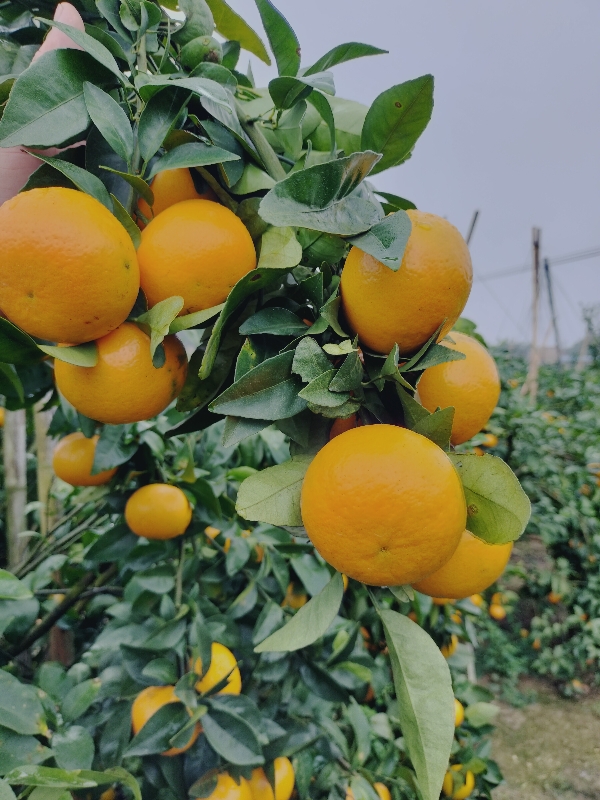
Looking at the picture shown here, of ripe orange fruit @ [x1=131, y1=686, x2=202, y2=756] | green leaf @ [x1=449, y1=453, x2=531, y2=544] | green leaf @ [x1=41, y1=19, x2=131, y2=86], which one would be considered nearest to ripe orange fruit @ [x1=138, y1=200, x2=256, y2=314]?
green leaf @ [x1=41, y1=19, x2=131, y2=86]

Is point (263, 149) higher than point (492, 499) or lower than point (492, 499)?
higher

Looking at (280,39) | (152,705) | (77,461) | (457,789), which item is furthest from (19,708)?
(457,789)

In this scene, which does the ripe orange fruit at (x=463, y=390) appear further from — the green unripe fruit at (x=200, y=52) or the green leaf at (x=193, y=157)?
the green unripe fruit at (x=200, y=52)

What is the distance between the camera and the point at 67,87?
40 cm

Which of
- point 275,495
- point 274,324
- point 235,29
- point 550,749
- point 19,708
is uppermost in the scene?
point 235,29

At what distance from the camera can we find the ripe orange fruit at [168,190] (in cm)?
45

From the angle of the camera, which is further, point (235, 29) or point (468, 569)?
point (235, 29)

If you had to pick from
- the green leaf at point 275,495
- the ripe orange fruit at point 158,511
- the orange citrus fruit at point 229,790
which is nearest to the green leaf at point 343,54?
the green leaf at point 275,495

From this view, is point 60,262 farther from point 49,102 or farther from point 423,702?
point 423,702

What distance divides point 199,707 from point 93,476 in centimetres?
36

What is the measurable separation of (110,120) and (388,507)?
0.33m

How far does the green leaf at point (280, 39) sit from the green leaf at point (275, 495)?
1.14ft

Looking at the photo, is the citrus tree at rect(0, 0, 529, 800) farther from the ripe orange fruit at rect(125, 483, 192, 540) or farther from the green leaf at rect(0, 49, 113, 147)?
the ripe orange fruit at rect(125, 483, 192, 540)

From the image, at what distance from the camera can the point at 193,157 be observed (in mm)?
401
